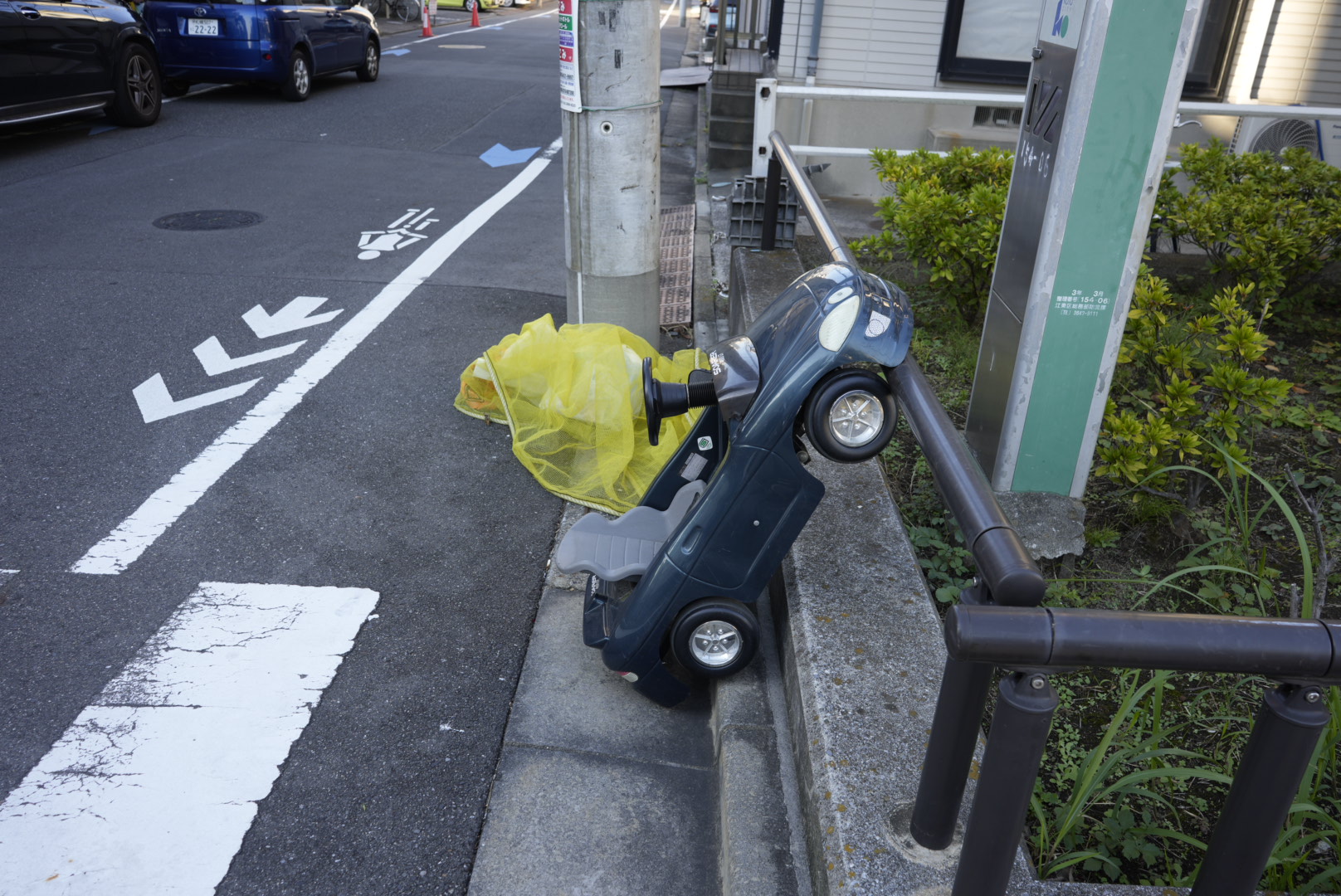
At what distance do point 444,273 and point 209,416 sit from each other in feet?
7.55

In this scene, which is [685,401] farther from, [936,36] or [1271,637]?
[936,36]

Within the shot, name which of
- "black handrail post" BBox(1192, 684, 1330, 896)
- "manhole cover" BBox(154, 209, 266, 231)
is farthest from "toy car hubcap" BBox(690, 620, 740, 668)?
"manhole cover" BBox(154, 209, 266, 231)

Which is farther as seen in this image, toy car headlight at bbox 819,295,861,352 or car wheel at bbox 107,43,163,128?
car wheel at bbox 107,43,163,128

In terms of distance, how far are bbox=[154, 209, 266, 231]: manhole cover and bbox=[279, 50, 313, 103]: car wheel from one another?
5593 mm

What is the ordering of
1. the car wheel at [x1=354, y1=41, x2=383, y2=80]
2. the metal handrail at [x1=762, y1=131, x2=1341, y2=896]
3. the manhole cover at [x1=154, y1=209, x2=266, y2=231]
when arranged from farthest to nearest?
the car wheel at [x1=354, y1=41, x2=383, y2=80] < the manhole cover at [x1=154, y1=209, x2=266, y2=231] < the metal handrail at [x1=762, y1=131, x2=1341, y2=896]

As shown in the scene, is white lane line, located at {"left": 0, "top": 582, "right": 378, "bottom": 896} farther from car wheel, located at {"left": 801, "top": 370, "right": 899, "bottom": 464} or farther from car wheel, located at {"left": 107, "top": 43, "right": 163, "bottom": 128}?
car wheel, located at {"left": 107, "top": 43, "right": 163, "bottom": 128}

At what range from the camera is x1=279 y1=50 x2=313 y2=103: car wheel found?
12117mm

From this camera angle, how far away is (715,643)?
8.67 ft

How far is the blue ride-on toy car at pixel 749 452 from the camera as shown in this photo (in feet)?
7.54

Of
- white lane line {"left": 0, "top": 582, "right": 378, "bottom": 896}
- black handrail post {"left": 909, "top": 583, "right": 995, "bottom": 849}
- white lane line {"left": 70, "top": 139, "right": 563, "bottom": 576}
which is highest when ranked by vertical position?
black handrail post {"left": 909, "top": 583, "right": 995, "bottom": 849}

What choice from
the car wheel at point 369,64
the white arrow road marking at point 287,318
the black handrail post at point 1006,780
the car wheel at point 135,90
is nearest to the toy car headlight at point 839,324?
the black handrail post at point 1006,780

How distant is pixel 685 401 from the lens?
2.55m

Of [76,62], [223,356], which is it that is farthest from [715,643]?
[76,62]

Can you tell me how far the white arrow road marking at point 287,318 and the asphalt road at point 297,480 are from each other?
0.05 metres
